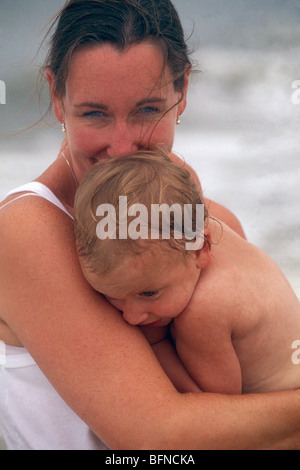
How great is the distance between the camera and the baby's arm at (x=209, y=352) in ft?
4.75

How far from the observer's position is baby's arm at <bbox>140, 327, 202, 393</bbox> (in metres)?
1.51

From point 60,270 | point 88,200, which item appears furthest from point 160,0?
point 60,270

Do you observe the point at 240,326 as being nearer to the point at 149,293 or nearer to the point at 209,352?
the point at 209,352

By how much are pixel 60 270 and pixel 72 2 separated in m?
0.70

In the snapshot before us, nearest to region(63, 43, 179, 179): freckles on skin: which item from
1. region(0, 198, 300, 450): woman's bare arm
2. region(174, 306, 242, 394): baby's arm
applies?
region(0, 198, 300, 450): woman's bare arm

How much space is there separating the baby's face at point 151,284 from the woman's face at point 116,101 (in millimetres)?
291

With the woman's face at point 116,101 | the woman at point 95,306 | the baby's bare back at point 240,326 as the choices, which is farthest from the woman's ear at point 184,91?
the baby's bare back at point 240,326

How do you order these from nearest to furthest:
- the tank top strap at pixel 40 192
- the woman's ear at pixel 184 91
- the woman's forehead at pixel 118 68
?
the woman's forehead at pixel 118 68 < the tank top strap at pixel 40 192 < the woman's ear at pixel 184 91

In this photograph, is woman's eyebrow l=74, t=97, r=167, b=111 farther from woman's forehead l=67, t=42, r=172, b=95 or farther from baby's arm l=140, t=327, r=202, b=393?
baby's arm l=140, t=327, r=202, b=393

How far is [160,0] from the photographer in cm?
160

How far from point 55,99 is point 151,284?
0.61m
